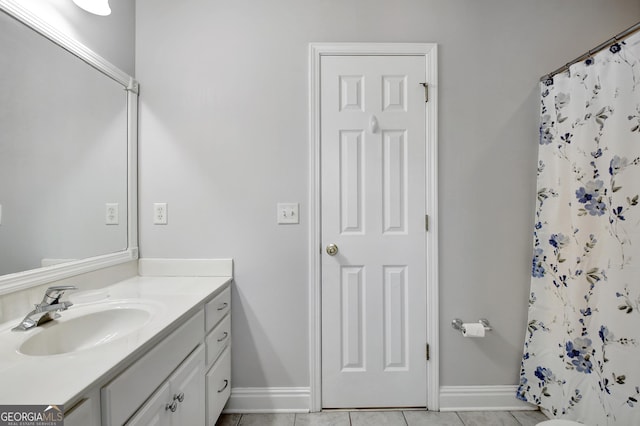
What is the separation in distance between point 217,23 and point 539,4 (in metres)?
1.90

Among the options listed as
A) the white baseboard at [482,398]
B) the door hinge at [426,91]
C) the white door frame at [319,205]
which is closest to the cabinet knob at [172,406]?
the white door frame at [319,205]

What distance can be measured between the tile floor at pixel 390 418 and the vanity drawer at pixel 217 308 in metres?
0.64

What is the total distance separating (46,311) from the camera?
1.03 metres

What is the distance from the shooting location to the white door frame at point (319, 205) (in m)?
1.72

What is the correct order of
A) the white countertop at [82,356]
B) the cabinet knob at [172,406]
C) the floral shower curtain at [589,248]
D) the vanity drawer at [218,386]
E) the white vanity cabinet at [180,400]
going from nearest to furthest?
the white countertop at [82,356], the white vanity cabinet at [180,400], the cabinet knob at [172,406], the floral shower curtain at [589,248], the vanity drawer at [218,386]

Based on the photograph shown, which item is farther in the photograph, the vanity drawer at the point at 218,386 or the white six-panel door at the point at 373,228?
the white six-panel door at the point at 373,228

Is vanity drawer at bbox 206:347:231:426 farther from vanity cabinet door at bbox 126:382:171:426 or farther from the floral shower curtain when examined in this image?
the floral shower curtain

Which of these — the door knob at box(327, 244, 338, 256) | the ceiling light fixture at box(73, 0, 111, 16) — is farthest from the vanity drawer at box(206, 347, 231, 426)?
the ceiling light fixture at box(73, 0, 111, 16)

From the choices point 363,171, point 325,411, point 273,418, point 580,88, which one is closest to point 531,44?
point 580,88

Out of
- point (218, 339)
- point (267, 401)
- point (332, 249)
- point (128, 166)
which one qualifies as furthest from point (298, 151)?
point (267, 401)

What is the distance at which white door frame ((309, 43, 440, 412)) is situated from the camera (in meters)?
1.72

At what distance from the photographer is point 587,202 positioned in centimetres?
142

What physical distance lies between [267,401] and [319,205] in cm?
119

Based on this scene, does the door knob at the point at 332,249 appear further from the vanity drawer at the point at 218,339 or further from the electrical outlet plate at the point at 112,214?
the electrical outlet plate at the point at 112,214
